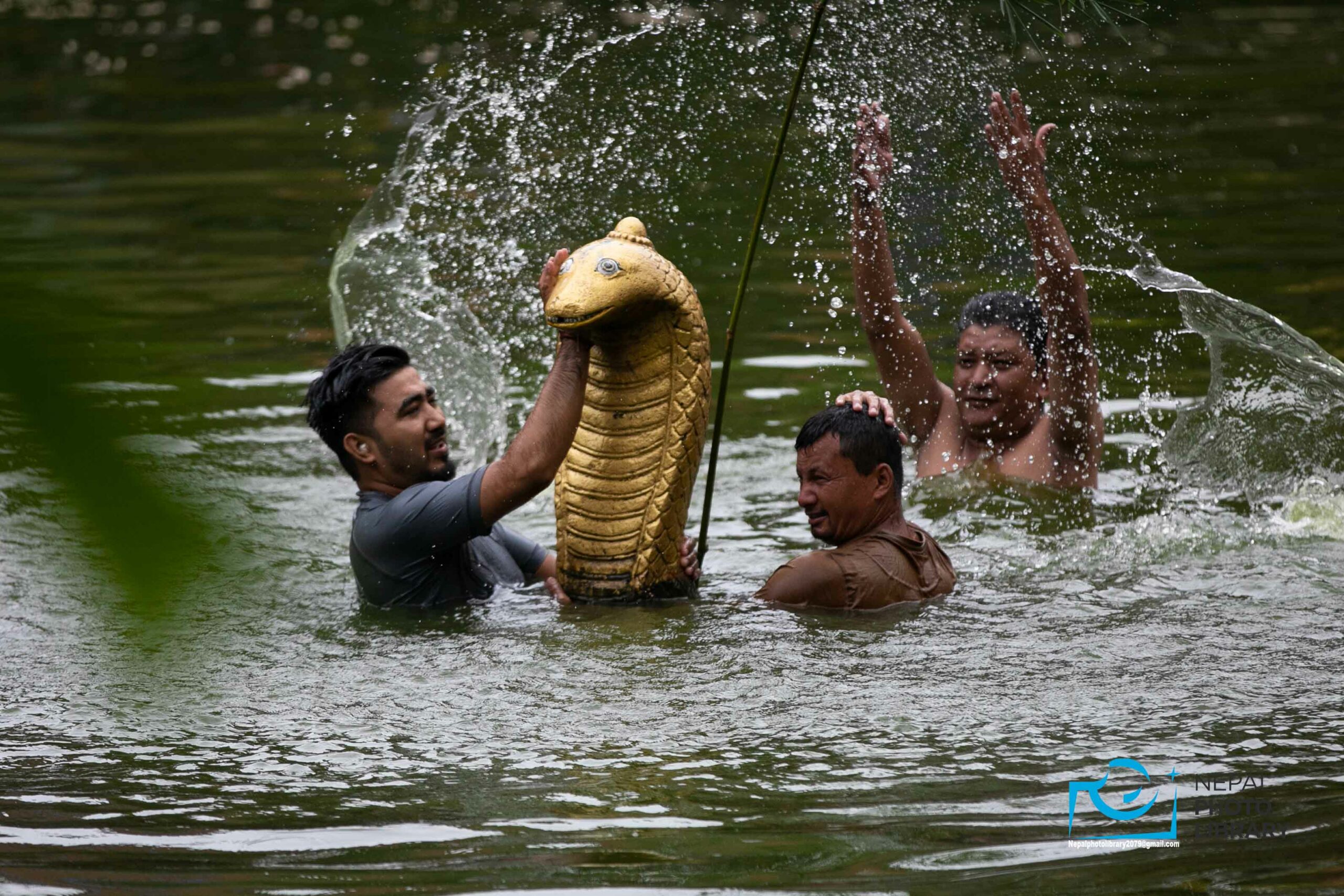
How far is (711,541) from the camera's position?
6.12 meters

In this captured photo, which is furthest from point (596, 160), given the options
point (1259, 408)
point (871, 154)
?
point (1259, 408)

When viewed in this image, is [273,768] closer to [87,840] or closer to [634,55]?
[87,840]

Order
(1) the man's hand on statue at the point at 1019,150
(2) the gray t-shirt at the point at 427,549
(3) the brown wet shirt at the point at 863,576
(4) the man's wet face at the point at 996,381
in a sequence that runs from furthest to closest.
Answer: (4) the man's wet face at the point at 996,381
(1) the man's hand on statue at the point at 1019,150
(3) the brown wet shirt at the point at 863,576
(2) the gray t-shirt at the point at 427,549

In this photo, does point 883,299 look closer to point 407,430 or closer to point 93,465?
point 407,430

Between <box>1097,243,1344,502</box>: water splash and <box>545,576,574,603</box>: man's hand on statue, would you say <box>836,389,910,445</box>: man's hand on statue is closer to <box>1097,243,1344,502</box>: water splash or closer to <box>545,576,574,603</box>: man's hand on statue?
<box>545,576,574,603</box>: man's hand on statue

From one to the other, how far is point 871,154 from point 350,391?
6.73 ft

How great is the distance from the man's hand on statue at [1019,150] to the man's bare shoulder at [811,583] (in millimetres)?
1624

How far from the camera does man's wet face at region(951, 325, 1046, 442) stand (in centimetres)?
624

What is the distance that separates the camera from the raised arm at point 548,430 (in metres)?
4.36

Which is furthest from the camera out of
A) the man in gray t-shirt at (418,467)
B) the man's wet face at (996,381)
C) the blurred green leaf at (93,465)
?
the man's wet face at (996,381)

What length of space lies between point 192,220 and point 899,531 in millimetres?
8263

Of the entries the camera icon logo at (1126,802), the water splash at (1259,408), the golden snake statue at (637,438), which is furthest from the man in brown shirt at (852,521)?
the water splash at (1259,408)

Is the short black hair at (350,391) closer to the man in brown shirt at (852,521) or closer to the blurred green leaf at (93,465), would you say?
the man in brown shirt at (852,521)

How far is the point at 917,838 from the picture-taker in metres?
3.22
